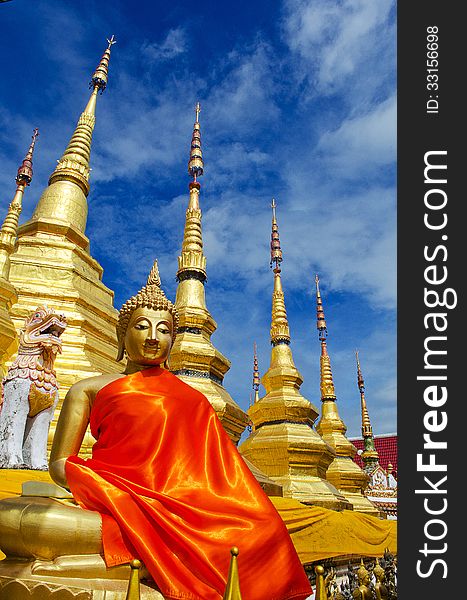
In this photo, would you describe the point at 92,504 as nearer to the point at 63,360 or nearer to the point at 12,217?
the point at 63,360

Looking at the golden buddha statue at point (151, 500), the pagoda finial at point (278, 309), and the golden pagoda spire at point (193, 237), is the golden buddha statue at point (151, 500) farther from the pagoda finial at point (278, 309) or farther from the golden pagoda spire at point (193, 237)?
the pagoda finial at point (278, 309)

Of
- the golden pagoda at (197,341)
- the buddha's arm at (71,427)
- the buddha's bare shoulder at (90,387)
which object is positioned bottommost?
the buddha's arm at (71,427)

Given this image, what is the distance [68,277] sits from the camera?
766cm

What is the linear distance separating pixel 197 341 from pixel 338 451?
6894 millimetres

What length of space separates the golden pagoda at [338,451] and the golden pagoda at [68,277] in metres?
6.50

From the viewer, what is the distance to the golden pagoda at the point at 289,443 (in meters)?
7.22

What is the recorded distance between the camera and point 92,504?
1.92 meters

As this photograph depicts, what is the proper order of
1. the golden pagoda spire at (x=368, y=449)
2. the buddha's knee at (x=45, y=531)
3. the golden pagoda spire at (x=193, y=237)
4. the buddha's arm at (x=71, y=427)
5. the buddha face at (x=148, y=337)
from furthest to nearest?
the golden pagoda spire at (x=368, y=449)
the golden pagoda spire at (x=193, y=237)
the buddha face at (x=148, y=337)
the buddha's arm at (x=71, y=427)
the buddha's knee at (x=45, y=531)

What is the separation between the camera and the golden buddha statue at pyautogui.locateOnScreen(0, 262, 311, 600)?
5.59ft

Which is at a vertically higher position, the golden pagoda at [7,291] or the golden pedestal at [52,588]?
the golden pagoda at [7,291]

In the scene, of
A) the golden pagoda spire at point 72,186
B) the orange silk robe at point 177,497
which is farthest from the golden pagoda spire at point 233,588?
the golden pagoda spire at point 72,186

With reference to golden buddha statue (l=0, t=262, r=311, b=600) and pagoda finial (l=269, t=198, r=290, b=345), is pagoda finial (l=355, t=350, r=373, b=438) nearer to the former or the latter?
pagoda finial (l=269, t=198, r=290, b=345)

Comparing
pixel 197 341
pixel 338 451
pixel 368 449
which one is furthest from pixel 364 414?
pixel 197 341

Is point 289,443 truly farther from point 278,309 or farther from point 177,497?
point 177,497
